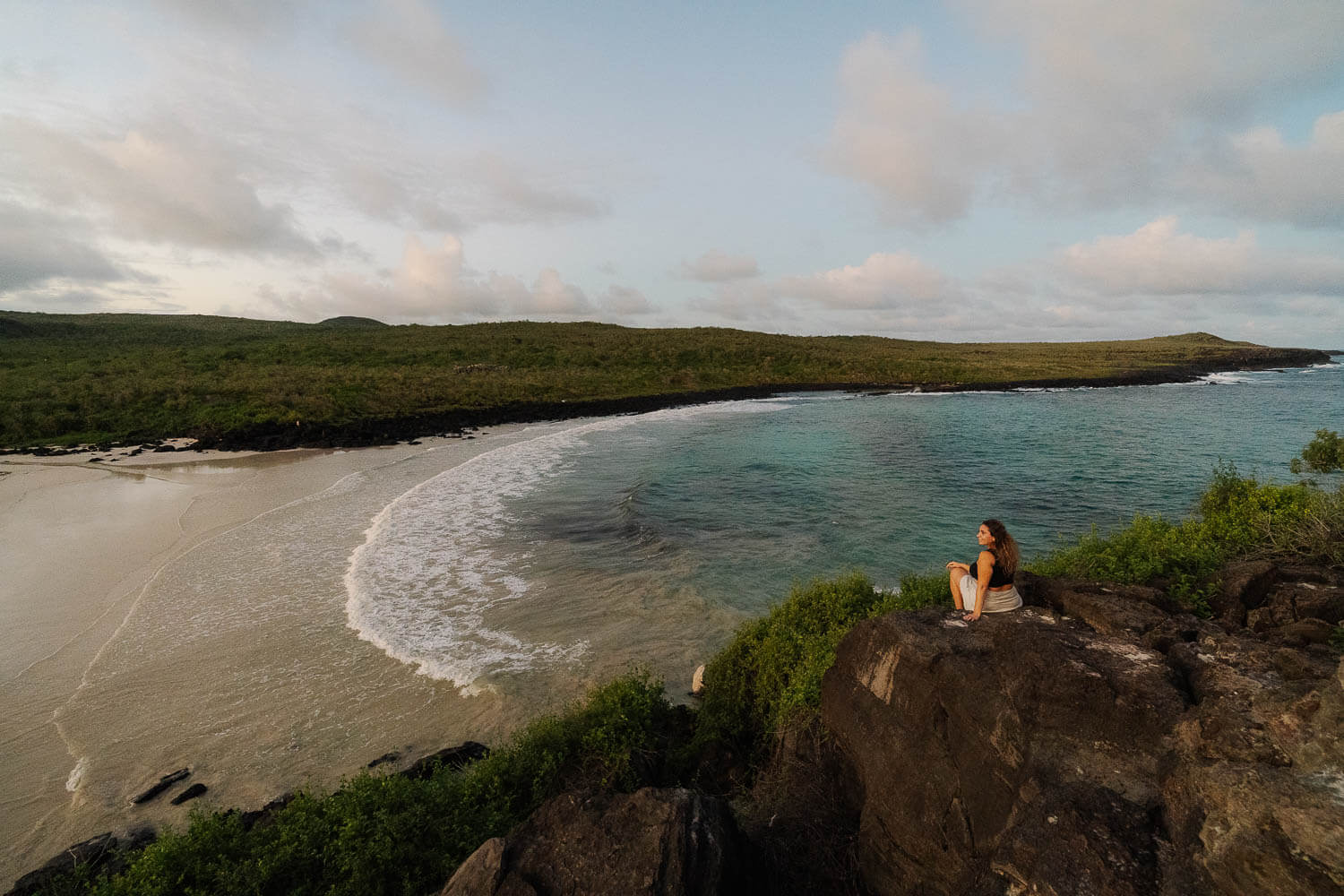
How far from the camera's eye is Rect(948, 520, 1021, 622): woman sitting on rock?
6.77 meters

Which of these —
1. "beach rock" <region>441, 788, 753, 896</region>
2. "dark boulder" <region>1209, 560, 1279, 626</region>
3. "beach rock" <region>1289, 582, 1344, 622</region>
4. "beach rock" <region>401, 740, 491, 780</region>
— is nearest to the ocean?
"beach rock" <region>401, 740, 491, 780</region>

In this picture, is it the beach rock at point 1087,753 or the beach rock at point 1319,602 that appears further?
the beach rock at point 1319,602

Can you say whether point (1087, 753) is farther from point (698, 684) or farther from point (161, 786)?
point (161, 786)

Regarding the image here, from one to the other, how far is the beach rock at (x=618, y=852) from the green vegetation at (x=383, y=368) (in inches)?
1577

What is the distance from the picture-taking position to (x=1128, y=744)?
15.4ft

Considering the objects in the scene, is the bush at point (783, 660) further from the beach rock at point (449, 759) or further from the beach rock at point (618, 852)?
the beach rock at point (449, 759)

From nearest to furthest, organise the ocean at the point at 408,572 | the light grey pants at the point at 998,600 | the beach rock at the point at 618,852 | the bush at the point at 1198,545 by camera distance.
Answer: the beach rock at the point at 618,852 → the light grey pants at the point at 998,600 → the bush at the point at 1198,545 → the ocean at the point at 408,572

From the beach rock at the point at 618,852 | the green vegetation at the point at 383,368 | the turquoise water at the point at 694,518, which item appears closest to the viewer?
the beach rock at the point at 618,852

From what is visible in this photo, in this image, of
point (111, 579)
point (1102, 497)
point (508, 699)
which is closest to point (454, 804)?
point (508, 699)

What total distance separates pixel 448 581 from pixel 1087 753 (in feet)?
46.3

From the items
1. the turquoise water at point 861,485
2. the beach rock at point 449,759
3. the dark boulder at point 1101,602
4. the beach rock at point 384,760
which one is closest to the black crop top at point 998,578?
the dark boulder at point 1101,602

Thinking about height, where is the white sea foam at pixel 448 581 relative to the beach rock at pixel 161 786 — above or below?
above

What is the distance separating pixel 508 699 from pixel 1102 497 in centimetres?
2275

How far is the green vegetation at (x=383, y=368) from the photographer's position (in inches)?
1628
